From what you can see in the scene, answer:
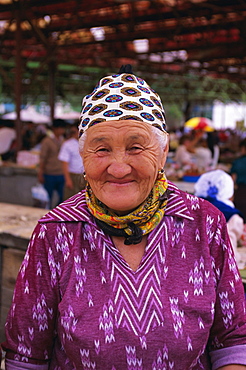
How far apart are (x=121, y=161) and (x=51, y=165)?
5676mm

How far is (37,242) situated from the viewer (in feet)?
4.27

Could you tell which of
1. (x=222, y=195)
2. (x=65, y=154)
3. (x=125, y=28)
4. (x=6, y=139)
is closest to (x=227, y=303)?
(x=222, y=195)

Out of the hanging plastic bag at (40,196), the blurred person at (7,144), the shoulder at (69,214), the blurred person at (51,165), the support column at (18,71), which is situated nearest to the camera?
the shoulder at (69,214)

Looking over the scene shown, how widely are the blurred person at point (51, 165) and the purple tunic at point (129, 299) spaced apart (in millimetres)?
5512

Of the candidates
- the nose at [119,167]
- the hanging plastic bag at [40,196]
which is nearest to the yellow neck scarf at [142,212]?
the nose at [119,167]

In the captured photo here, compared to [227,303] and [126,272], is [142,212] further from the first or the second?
[227,303]

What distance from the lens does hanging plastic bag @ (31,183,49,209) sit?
6930 millimetres

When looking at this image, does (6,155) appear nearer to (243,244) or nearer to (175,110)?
(243,244)

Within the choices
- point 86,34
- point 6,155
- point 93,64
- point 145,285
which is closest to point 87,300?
point 145,285

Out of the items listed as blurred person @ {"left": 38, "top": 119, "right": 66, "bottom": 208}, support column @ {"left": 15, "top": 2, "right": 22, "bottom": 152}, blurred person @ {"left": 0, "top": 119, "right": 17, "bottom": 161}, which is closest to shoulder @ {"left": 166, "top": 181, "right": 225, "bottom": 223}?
blurred person @ {"left": 38, "top": 119, "right": 66, "bottom": 208}

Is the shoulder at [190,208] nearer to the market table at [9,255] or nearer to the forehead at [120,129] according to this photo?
the forehead at [120,129]

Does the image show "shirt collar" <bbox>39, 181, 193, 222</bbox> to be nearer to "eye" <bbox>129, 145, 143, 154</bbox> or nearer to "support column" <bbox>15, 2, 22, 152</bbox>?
"eye" <bbox>129, 145, 143, 154</bbox>

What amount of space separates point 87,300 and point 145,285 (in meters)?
0.17

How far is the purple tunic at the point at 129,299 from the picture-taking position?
121cm
